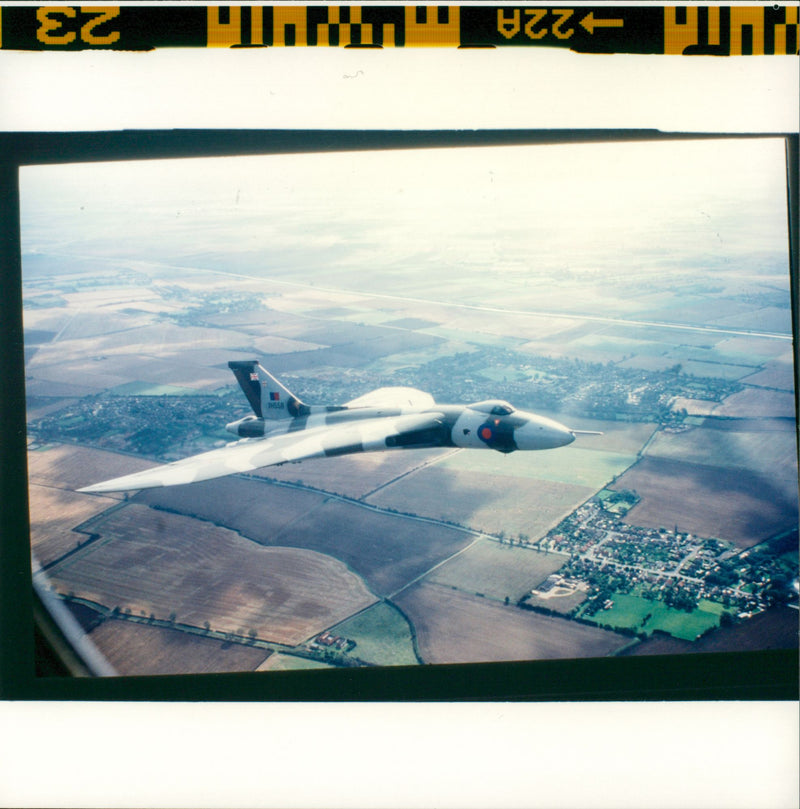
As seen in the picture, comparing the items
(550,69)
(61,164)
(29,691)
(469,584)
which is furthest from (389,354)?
(29,691)

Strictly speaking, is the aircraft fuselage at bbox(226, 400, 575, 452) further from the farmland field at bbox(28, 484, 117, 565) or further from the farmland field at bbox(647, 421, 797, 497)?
the farmland field at bbox(28, 484, 117, 565)

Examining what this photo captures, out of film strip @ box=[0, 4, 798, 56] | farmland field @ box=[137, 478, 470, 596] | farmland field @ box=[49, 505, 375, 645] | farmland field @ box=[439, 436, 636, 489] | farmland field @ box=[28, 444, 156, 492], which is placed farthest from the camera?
farmland field @ box=[439, 436, 636, 489]

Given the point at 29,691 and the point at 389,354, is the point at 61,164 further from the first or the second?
the point at 29,691

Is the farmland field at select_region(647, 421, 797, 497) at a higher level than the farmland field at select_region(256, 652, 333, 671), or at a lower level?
higher

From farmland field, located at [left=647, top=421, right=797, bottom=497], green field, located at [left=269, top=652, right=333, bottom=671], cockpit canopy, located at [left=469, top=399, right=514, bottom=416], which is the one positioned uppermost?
cockpit canopy, located at [left=469, top=399, right=514, bottom=416]

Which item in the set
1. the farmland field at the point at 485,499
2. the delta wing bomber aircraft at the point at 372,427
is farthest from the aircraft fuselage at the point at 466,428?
the farmland field at the point at 485,499

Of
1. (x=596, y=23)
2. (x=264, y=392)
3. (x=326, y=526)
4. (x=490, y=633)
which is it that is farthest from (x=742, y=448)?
(x=264, y=392)

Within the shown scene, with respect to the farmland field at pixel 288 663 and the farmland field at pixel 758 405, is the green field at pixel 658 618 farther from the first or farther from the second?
the farmland field at pixel 288 663

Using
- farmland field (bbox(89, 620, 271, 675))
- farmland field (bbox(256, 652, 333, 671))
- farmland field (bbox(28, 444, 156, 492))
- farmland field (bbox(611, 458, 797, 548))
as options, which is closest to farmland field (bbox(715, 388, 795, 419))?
farmland field (bbox(611, 458, 797, 548))
